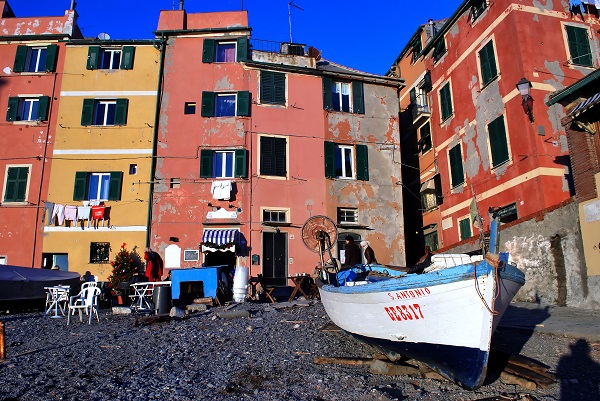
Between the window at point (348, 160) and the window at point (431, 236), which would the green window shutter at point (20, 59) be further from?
the window at point (431, 236)

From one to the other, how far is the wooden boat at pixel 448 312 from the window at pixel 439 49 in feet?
60.2

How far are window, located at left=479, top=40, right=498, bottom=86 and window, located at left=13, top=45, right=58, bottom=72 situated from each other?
19542 mm

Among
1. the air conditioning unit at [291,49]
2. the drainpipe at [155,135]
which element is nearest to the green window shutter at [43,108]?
the drainpipe at [155,135]

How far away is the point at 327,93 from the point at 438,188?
726 cm

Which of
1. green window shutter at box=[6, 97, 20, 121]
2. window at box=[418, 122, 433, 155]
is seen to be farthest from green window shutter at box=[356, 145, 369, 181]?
green window shutter at box=[6, 97, 20, 121]

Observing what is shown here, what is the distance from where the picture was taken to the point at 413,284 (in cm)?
589

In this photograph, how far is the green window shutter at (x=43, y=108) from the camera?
20.1m

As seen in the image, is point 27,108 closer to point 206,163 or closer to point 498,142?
point 206,163

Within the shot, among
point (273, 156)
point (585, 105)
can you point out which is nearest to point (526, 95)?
point (585, 105)

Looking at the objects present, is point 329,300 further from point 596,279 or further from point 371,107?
point 371,107

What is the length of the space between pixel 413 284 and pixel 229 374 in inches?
119

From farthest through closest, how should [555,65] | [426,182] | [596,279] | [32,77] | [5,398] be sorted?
[426,182], [32,77], [555,65], [596,279], [5,398]

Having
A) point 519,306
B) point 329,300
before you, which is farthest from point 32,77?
point 519,306

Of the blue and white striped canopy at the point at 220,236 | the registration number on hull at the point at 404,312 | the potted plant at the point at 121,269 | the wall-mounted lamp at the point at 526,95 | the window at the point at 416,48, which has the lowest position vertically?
the registration number on hull at the point at 404,312
